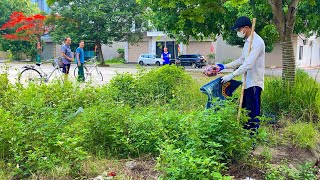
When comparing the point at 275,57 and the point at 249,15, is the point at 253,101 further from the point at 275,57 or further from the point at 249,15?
the point at 275,57

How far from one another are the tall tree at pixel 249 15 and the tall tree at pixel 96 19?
11743mm

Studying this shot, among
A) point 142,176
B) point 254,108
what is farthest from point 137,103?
point 142,176

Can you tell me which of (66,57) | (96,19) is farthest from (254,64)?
(96,19)

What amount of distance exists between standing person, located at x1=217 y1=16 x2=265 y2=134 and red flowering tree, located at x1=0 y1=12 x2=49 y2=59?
31.4 meters

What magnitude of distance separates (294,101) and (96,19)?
2629cm

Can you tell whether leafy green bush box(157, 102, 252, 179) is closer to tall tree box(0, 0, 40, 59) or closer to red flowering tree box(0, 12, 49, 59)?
red flowering tree box(0, 12, 49, 59)

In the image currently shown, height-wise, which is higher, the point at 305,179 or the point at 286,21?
the point at 286,21

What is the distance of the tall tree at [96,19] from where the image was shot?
3048cm

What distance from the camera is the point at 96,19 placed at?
30609 millimetres

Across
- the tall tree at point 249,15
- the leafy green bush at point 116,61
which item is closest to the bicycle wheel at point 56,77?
the tall tree at point 249,15

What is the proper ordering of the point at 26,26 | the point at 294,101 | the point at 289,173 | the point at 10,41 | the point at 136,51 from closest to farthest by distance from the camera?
the point at 289,173, the point at 294,101, the point at 26,26, the point at 10,41, the point at 136,51

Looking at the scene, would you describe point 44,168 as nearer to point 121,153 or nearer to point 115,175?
point 115,175

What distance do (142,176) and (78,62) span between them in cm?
849

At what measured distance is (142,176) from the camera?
3.47 metres
